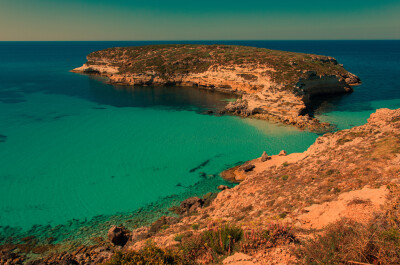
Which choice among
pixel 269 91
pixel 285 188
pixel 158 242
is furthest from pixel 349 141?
pixel 269 91

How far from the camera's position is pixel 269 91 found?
4225cm

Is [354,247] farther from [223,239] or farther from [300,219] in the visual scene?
[223,239]

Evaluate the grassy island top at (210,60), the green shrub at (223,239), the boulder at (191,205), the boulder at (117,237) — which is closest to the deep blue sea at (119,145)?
the boulder at (191,205)

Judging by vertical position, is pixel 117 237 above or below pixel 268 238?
below

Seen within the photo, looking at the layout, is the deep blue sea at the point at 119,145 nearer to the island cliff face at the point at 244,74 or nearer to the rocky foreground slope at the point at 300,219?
the island cliff face at the point at 244,74

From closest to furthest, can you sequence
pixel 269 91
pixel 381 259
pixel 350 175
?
pixel 381 259, pixel 350 175, pixel 269 91

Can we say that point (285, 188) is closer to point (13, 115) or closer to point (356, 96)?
point (13, 115)

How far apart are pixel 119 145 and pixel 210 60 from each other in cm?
4652

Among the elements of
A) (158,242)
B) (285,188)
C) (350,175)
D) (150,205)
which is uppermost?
(350,175)

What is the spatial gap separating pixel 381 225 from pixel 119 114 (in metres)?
39.0

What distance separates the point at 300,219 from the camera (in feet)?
35.8

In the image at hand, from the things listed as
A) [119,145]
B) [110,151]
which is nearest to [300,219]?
[110,151]

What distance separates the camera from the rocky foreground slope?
7.98 metres

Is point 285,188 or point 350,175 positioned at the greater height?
point 350,175
